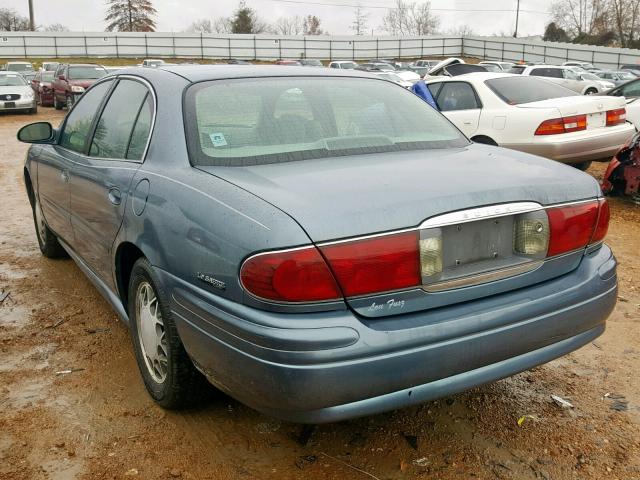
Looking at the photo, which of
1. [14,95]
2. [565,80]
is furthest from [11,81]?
[565,80]

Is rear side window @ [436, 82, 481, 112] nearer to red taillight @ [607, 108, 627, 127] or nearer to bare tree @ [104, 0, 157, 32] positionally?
red taillight @ [607, 108, 627, 127]

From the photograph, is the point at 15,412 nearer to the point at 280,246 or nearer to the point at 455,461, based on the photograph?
the point at 280,246

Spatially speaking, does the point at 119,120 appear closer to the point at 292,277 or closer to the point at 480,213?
the point at 292,277

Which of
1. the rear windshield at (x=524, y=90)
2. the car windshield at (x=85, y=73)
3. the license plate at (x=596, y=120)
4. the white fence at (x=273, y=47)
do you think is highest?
the white fence at (x=273, y=47)

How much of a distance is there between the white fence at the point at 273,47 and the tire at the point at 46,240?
46735 mm

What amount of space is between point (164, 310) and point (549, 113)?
6.20 meters

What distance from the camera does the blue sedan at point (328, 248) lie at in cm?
208

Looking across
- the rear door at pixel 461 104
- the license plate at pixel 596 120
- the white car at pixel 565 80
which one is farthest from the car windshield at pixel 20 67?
the license plate at pixel 596 120

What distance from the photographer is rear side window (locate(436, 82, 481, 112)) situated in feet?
28.1

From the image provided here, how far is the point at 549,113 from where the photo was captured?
24.6 ft

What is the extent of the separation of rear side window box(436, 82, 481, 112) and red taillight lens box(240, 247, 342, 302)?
22.7 feet

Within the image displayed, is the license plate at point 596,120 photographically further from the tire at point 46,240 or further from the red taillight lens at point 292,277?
the red taillight lens at point 292,277

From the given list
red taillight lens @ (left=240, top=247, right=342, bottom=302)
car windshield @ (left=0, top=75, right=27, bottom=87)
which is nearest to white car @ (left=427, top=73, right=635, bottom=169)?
red taillight lens @ (left=240, top=247, right=342, bottom=302)

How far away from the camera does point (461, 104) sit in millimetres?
8703
